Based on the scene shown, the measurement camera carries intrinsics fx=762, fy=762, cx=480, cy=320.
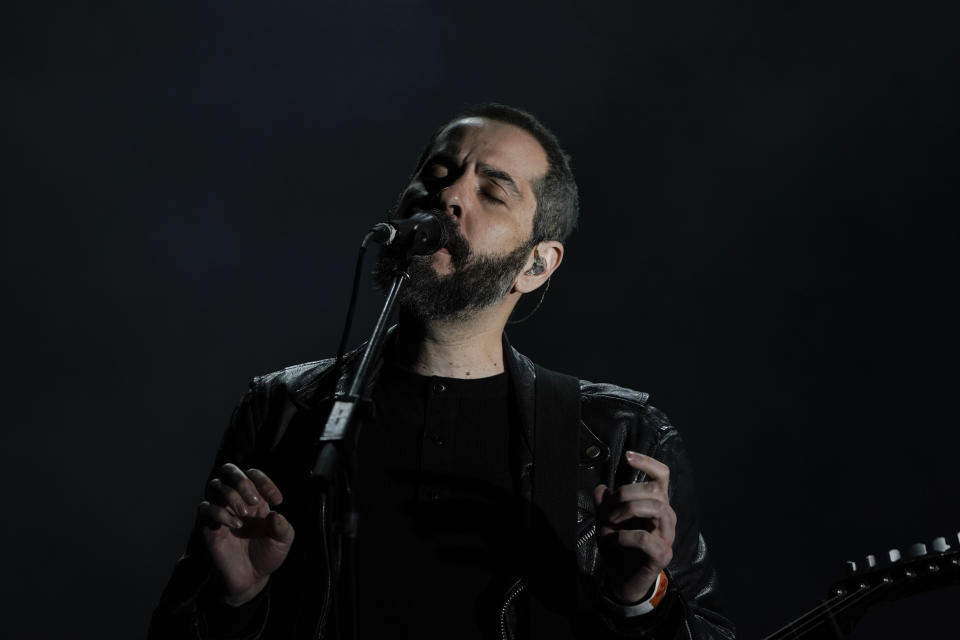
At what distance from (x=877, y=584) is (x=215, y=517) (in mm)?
1681

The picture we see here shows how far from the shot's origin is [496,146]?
2.49 m

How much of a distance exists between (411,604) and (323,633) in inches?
9.4

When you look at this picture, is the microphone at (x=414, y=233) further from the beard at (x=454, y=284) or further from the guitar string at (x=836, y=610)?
the guitar string at (x=836, y=610)

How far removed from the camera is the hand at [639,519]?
5.10 ft

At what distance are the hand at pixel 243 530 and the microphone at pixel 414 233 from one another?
563 millimetres

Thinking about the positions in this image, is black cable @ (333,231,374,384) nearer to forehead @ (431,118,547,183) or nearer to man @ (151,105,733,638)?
man @ (151,105,733,638)

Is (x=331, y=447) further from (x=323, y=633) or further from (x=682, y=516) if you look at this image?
(x=682, y=516)

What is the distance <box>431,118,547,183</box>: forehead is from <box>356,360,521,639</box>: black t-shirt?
745 mm

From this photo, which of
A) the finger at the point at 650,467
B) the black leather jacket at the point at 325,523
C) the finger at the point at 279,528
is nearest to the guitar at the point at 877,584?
the black leather jacket at the point at 325,523

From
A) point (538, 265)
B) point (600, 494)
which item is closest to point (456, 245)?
point (538, 265)

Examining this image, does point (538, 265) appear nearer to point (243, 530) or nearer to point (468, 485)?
point (468, 485)

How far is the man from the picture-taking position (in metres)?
1.71

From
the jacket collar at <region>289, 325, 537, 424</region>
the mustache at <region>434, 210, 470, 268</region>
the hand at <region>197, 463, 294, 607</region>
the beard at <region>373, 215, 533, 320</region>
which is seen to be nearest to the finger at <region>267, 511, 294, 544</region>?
the hand at <region>197, 463, 294, 607</region>

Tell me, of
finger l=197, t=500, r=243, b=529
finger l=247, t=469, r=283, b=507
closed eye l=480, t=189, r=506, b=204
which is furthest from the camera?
closed eye l=480, t=189, r=506, b=204
